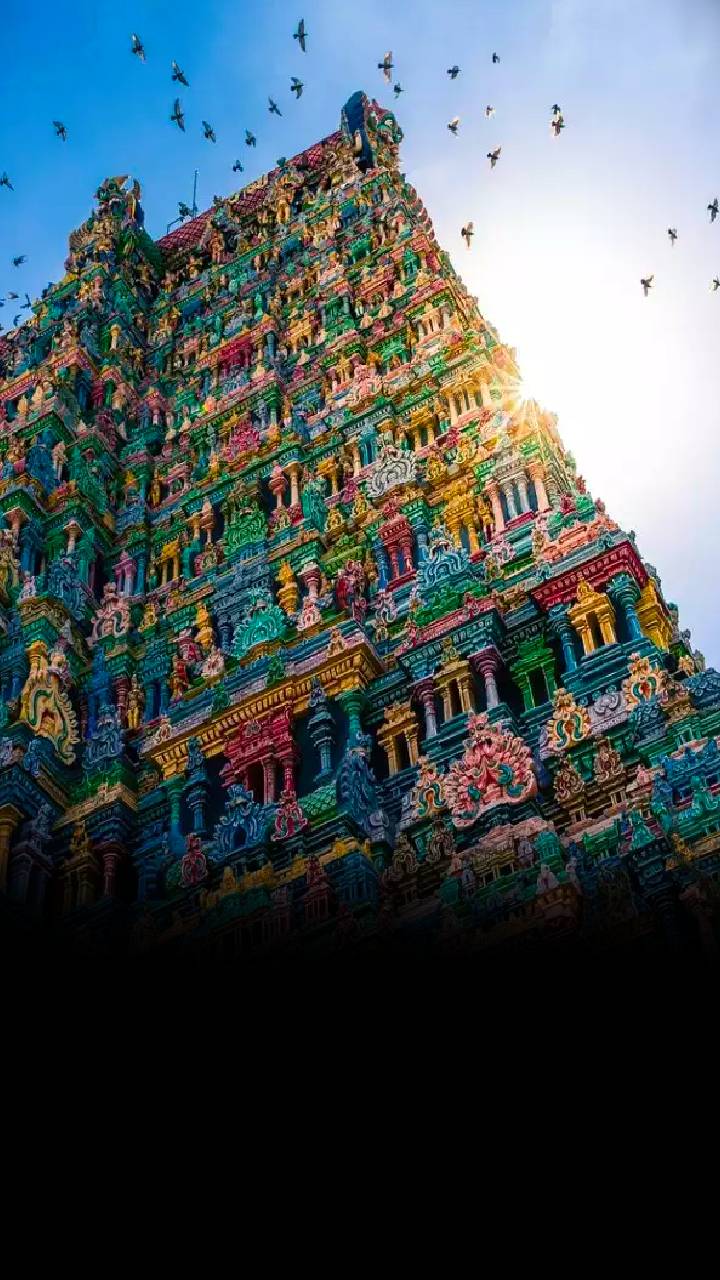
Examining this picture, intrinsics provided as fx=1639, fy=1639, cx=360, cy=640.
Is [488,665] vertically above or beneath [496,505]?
beneath

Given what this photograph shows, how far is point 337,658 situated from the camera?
17719 mm

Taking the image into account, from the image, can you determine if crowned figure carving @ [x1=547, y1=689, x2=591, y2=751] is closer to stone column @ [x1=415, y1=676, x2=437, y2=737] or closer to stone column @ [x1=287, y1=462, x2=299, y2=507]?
stone column @ [x1=415, y1=676, x2=437, y2=737]

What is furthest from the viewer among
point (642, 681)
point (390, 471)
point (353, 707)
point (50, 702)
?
point (390, 471)

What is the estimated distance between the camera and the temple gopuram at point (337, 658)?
1455 centimetres

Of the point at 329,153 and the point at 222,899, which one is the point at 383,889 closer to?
the point at 222,899

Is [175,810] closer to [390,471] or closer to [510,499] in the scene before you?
[510,499]

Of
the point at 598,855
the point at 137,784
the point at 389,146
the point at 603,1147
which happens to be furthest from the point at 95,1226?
the point at 389,146

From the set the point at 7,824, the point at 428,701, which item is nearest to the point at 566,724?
the point at 428,701

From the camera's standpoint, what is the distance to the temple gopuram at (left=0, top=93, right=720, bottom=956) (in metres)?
14.5

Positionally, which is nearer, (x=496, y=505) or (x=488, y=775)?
(x=488, y=775)

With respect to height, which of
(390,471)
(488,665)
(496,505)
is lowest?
(488,665)

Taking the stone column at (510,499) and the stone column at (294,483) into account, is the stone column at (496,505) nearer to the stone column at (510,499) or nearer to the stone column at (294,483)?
the stone column at (510,499)

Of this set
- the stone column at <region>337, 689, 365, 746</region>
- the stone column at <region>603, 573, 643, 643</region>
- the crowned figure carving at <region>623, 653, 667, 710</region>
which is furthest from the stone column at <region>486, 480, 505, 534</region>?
the crowned figure carving at <region>623, 653, 667, 710</region>

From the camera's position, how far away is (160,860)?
17.0m
